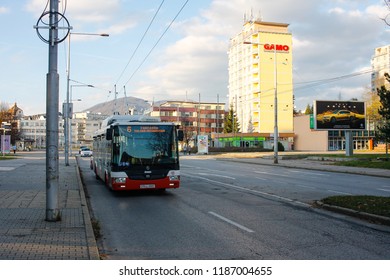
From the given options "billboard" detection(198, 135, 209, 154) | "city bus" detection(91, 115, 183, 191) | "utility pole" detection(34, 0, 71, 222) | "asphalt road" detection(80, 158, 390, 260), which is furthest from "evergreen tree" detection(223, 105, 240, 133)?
"utility pole" detection(34, 0, 71, 222)

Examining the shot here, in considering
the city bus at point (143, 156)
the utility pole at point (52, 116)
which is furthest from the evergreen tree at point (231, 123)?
the utility pole at point (52, 116)

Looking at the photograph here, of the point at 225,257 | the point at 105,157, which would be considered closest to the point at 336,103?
the point at 105,157

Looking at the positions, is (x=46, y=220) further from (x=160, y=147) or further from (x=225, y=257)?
(x=160, y=147)

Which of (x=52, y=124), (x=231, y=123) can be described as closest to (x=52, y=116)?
(x=52, y=124)

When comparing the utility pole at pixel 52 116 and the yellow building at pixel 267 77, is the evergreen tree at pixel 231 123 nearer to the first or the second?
the yellow building at pixel 267 77

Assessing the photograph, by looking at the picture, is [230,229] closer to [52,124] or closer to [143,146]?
[52,124]

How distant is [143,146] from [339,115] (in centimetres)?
3929

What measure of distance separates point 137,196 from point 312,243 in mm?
8393

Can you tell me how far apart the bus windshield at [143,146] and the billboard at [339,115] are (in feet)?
123

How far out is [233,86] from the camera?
11456 centimetres

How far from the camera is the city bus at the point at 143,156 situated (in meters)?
14.3

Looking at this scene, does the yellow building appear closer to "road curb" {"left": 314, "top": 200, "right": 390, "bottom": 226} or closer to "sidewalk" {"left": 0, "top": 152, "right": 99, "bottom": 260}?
"road curb" {"left": 314, "top": 200, "right": 390, "bottom": 226}

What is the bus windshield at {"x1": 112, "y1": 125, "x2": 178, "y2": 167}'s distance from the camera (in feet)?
47.4

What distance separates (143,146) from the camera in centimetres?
1466
